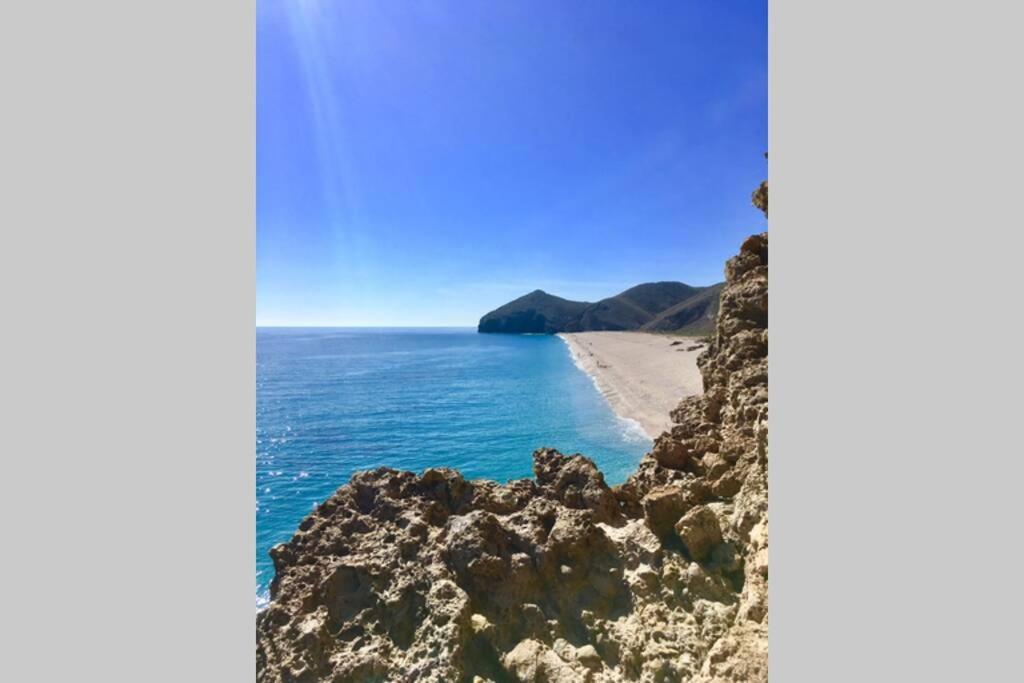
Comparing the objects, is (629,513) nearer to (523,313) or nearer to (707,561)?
(707,561)

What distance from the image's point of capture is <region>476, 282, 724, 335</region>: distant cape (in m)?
96.9

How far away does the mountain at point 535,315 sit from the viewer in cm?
13488

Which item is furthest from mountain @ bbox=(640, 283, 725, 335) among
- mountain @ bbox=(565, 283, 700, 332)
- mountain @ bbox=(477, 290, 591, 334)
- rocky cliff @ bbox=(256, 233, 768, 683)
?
rocky cliff @ bbox=(256, 233, 768, 683)

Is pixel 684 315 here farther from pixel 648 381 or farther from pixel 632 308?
pixel 648 381

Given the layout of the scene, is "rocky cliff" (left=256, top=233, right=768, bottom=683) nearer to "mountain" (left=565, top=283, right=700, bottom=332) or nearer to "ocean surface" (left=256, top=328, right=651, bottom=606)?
"ocean surface" (left=256, top=328, right=651, bottom=606)

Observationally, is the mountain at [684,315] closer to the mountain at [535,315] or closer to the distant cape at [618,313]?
the distant cape at [618,313]

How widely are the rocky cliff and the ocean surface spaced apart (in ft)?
10.8

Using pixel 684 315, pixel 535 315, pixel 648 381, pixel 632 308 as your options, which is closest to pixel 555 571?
pixel 648 381

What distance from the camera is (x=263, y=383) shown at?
3994cm

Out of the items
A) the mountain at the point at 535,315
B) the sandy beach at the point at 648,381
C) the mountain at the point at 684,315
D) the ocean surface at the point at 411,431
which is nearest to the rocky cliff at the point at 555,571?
the ocean surface at the point at 411,431

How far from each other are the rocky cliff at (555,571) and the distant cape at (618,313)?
7542 cm

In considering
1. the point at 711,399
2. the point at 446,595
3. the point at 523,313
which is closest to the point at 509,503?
the point at 446,595

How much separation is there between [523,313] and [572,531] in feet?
448

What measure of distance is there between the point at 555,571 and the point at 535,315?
134m
